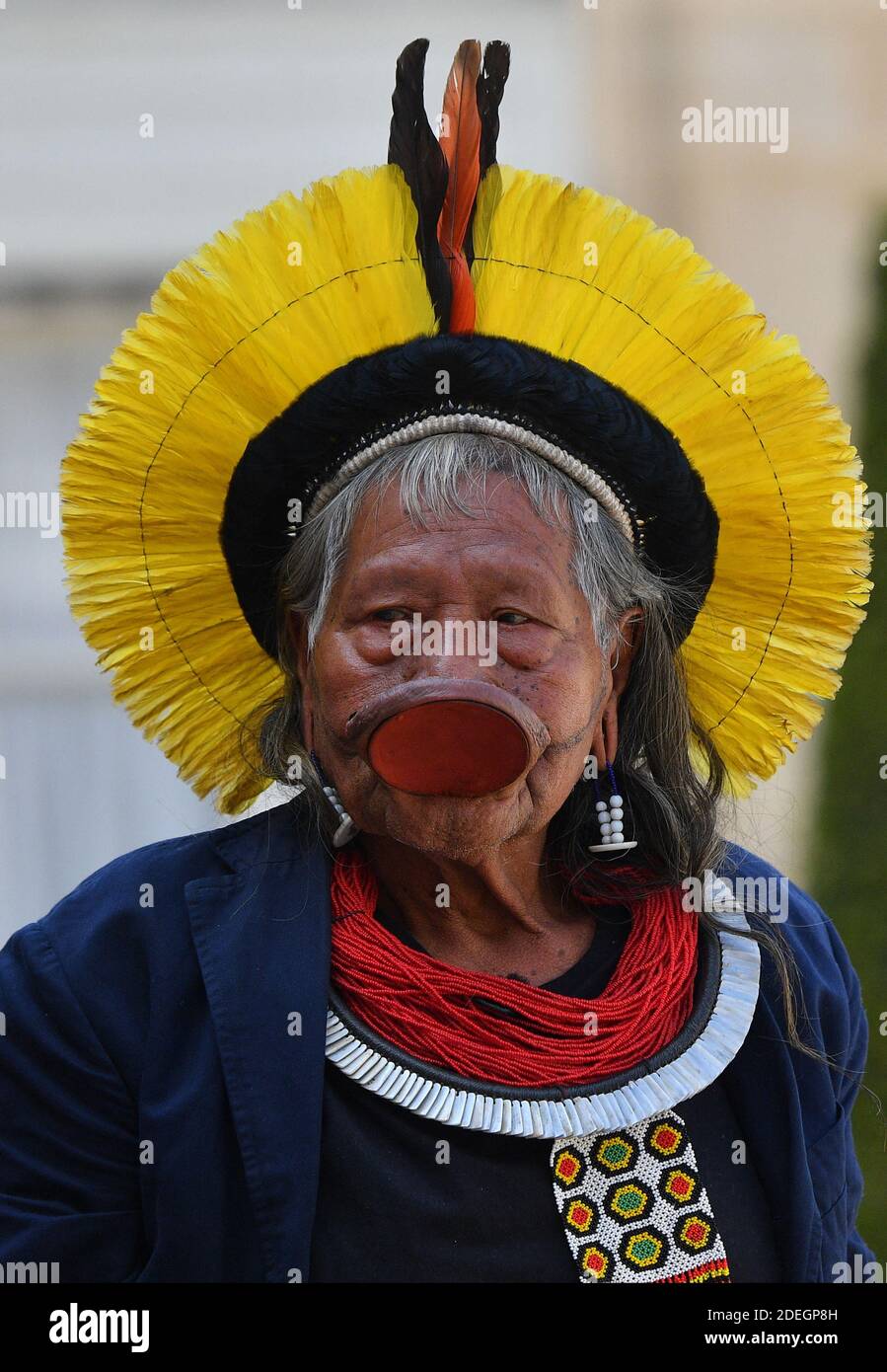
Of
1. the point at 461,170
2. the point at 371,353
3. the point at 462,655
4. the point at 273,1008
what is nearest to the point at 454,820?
Answer: the point at 462,655

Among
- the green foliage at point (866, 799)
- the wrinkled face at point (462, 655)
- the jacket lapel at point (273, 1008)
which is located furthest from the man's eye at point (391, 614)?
the green foliage at point (866, 799)

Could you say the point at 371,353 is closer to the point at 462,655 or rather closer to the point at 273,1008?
the point at 462,655

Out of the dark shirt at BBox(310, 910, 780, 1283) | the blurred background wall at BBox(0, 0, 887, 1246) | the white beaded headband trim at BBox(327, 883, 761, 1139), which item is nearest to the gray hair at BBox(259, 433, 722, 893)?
the white beaded headband trim at BBox(327, 883, 761, 1139)

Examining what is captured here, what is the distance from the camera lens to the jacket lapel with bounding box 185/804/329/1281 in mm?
1791

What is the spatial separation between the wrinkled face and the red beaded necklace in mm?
141

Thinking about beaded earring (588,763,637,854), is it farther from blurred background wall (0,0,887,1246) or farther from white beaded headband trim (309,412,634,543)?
blurred background wall (0,0,887,1246)

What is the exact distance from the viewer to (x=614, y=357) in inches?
82.5

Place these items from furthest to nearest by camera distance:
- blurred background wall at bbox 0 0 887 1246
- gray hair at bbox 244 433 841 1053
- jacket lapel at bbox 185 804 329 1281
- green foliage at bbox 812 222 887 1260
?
blurred background wall at bbox 0 0 887 1246 → green foliage at bbox 812 222 887 1260 → gray hair at bbox 244 433 841 1053 → jacket lapel at bbox 185 804 329 1281

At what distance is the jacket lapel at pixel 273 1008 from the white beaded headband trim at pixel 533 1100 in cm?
6

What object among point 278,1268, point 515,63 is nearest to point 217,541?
point 278,1268

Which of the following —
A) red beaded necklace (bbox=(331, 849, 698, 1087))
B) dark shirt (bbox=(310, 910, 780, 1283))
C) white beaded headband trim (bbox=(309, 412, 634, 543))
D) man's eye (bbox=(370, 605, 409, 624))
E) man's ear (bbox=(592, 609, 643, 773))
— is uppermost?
white beaded headband trim (bbox=(309, 412, 634, 543))

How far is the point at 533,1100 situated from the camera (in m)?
1.92

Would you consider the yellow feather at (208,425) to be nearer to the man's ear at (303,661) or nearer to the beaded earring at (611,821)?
the man's ear at (303,661)

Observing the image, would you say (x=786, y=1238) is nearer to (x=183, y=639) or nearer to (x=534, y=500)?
(x=534, y=500)
